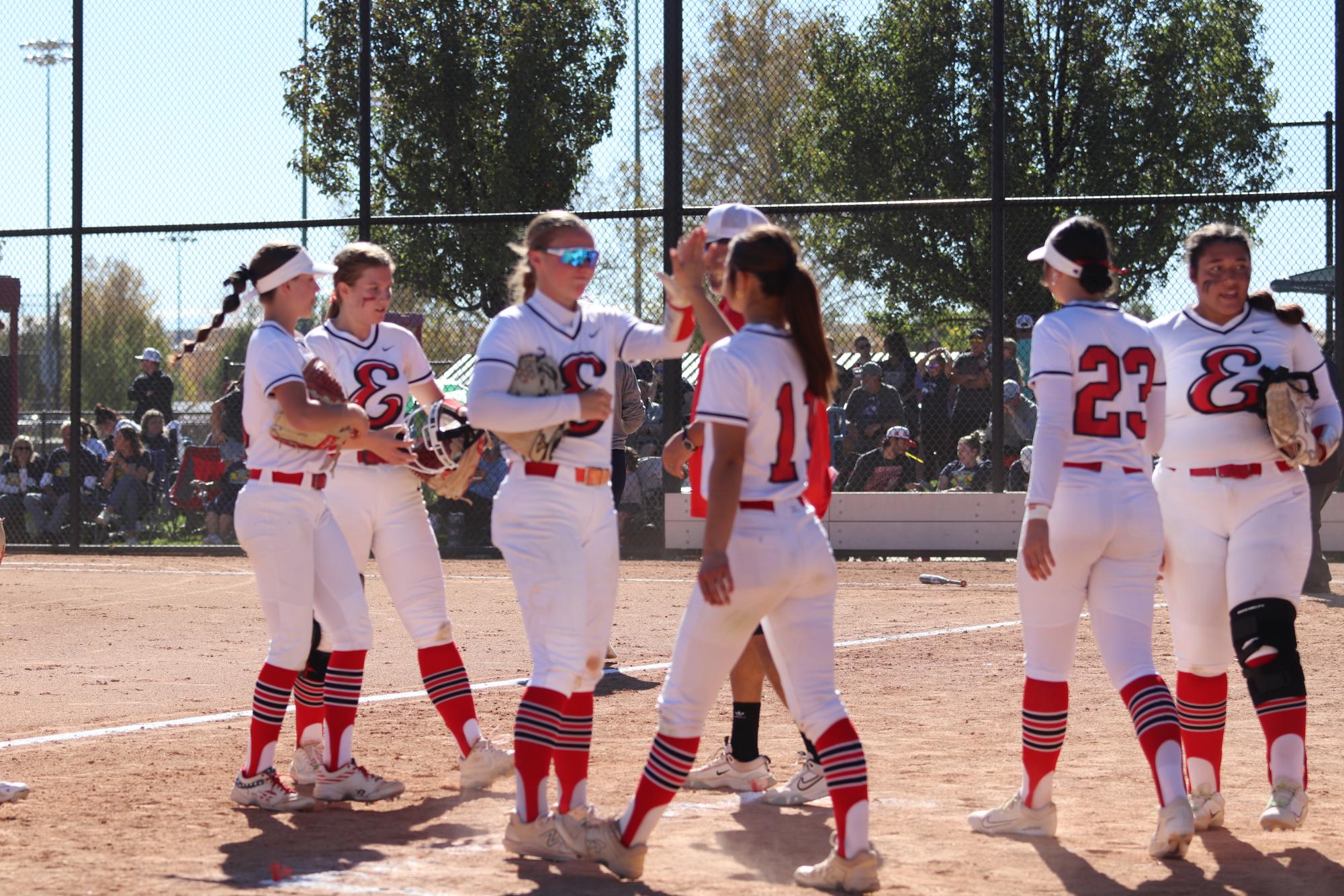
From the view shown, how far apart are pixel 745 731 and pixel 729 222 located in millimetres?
1947

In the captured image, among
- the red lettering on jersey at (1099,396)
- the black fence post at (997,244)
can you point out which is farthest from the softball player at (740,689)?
the black fence post at (997,244)

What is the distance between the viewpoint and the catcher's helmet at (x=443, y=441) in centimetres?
608

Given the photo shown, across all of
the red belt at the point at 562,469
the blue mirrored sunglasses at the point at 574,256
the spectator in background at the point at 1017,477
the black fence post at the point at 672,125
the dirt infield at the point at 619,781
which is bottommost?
the dirt infield at the point at 619,781

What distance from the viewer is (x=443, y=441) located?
6082mm

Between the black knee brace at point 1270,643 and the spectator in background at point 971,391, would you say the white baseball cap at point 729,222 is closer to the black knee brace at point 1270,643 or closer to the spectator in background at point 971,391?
the black knee brace at point 1270,643

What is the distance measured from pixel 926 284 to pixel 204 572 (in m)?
7.96

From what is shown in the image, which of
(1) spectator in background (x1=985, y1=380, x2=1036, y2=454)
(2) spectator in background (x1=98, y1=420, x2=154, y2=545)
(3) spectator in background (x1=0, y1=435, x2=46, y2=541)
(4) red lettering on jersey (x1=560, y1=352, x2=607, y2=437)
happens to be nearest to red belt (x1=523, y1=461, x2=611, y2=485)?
(4) red lettering on jersey (x1=560, y1=352, x2=607, y2=437)

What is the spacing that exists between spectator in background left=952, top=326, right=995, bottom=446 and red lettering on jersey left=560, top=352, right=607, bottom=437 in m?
11.0

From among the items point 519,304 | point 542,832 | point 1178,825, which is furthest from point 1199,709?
point 519,304

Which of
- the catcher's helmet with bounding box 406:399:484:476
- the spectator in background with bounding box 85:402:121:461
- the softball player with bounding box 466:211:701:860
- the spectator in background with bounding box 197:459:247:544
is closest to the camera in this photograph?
the softball player with bounding box 466:211:701:860

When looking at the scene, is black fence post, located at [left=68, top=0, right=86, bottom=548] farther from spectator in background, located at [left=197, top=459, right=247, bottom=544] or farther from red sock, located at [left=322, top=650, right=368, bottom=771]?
red sock, located at [left=322, top=650, right=368, bottom=771]

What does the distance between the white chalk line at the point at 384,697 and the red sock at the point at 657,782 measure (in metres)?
1.76

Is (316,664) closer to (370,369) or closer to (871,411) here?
(370,369)

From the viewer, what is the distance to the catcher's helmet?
Answer: 6.08m
